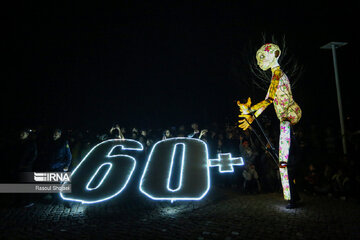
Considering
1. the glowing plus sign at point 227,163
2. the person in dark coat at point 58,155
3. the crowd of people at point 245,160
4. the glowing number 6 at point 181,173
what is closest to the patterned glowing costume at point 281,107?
the crowd of people at point 245,160

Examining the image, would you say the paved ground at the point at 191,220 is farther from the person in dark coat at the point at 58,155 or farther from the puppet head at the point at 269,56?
the puppet head at the point at 269,56

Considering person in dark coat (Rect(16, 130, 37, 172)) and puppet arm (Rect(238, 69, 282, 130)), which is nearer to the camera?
puppet arm (Rect(238, 69, 282, 130))

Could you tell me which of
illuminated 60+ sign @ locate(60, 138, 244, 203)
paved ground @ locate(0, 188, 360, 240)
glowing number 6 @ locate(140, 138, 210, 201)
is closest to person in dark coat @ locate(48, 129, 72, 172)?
illuminated 60+ sign @ locate(60, 138, 244, 203)

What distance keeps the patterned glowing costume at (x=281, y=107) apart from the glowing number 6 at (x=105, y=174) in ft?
10.9

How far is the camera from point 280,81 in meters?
6.32

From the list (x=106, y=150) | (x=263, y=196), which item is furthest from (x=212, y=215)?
(x=106, y=150)

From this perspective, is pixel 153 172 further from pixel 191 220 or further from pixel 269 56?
pixel 269 56

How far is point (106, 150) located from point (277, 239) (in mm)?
4956

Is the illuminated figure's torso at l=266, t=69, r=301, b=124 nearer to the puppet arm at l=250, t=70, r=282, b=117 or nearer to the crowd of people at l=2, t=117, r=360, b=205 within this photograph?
the puppet arm at l=250, t=70, r=282, b=117

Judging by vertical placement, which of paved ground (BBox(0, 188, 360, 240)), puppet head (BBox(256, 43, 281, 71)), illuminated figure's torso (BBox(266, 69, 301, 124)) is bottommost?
paved ground (BBox(0, 188, 360, 240))

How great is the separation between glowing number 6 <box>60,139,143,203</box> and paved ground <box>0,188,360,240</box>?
0.47 m

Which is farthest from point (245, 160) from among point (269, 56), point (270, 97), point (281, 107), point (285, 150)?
point (269, 56)

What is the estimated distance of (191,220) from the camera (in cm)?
525

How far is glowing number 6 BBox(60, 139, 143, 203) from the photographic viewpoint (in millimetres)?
5906
